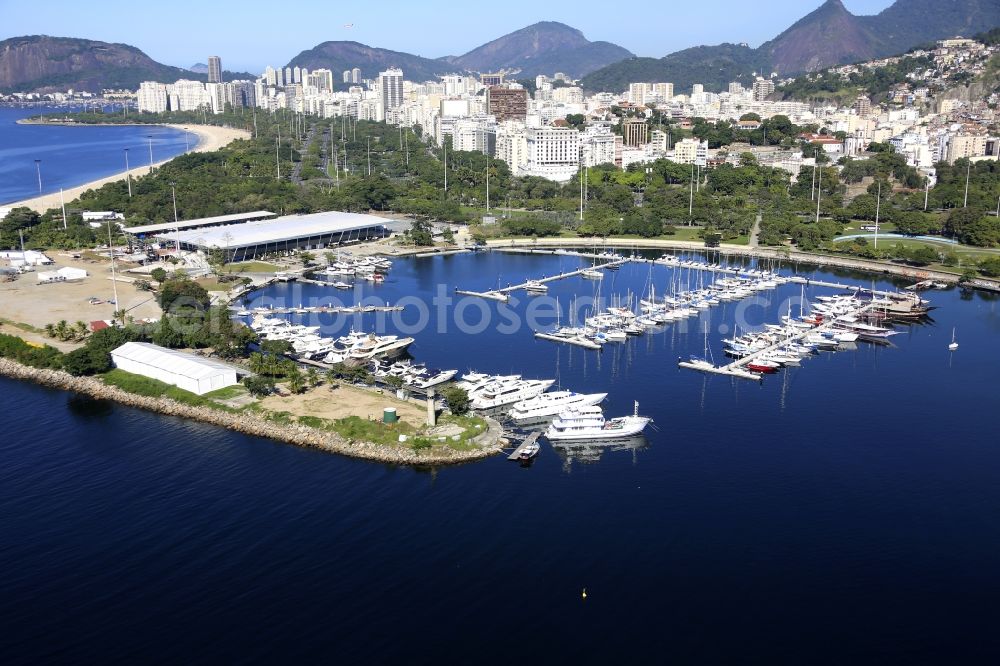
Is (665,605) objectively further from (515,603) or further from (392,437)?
(392,437)

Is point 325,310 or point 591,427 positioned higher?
point 325,310

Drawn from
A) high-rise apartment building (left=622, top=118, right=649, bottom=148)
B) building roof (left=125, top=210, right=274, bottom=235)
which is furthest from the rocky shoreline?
high-rise apartment building (left=622, top=118, right=649, bottom=148)

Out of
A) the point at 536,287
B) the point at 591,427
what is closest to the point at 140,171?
the point at 536,287

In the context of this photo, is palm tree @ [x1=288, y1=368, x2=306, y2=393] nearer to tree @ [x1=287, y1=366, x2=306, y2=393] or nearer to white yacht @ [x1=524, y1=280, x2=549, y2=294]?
tree @ [x1=287, y1=366, x2=306, y2=393]

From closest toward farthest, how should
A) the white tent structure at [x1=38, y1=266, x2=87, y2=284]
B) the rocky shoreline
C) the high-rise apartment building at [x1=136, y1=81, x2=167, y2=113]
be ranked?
the rocky shoreline
the white tent structure at [x1=38, y1=266, x2=87, y2=284]
the high-rise apartment building at [x1=136, y1=81, x2=167, y2=113]

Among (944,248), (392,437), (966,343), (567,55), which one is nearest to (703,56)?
(567,55)

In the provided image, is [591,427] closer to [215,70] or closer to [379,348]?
[379,348]

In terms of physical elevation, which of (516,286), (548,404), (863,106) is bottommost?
(548,404)
